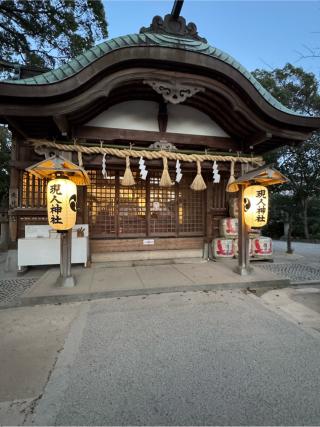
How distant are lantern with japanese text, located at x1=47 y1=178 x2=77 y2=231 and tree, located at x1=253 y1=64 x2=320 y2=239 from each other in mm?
11677

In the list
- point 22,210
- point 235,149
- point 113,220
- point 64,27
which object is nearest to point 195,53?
point 235,149

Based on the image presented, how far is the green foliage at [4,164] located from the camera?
14.4 meters

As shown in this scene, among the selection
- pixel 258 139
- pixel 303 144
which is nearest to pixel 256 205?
pixel 258 139

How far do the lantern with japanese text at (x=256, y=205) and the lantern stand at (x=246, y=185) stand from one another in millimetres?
225

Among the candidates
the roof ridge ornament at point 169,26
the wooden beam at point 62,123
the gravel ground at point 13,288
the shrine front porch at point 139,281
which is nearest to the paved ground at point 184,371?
the shrine front porch at point 139,281

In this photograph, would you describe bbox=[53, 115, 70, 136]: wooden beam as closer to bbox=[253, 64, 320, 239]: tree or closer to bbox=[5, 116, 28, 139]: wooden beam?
bbox=[5, 116, 28, 139]: wooden beam

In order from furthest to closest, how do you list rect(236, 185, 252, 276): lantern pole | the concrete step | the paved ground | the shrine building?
the concrete step
rect(236, 185, 252, 276): lantern pole
the shrine building
the paved ground

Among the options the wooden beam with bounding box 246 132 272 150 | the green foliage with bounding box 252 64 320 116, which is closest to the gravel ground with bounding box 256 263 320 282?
the wooden beam with bounding box 246 132 272 150

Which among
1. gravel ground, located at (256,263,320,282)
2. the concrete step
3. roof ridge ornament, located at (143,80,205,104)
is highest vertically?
roof ridge ornament, located at (143,80,205,104)

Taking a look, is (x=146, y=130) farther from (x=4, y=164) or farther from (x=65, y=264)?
(x=4, y=164)

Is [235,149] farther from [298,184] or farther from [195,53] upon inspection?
[298,184]

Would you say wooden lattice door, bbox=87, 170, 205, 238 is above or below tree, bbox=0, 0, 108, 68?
below

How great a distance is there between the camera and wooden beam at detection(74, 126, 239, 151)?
612 cm

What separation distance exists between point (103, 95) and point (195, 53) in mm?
2146
